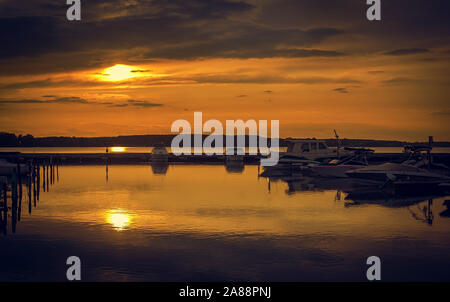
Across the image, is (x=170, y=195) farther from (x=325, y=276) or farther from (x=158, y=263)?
(x=325, y=276)

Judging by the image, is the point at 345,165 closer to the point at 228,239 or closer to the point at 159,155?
the point at 228,239

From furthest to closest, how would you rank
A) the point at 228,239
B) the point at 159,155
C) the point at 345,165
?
the point at 159,155 → the point at 345,165 → the point at 228,239

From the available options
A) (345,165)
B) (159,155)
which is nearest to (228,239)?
(345,165)

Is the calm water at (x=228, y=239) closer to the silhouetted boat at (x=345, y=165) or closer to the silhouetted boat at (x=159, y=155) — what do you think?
the silhouetted boat at (x=345, y=165)

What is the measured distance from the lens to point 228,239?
17516mm

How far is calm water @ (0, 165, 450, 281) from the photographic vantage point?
13.2 metres

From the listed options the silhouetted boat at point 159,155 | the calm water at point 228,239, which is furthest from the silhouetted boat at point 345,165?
the silhouetted boat at point 159,155

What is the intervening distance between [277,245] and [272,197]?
1470 cm

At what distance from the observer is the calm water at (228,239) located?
1316 centimetres

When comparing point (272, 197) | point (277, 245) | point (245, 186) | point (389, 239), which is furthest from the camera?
point (245, 186)

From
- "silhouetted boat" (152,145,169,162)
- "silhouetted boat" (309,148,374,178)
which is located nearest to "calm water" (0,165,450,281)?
"silhouetted boat" (309,148,374,178)
